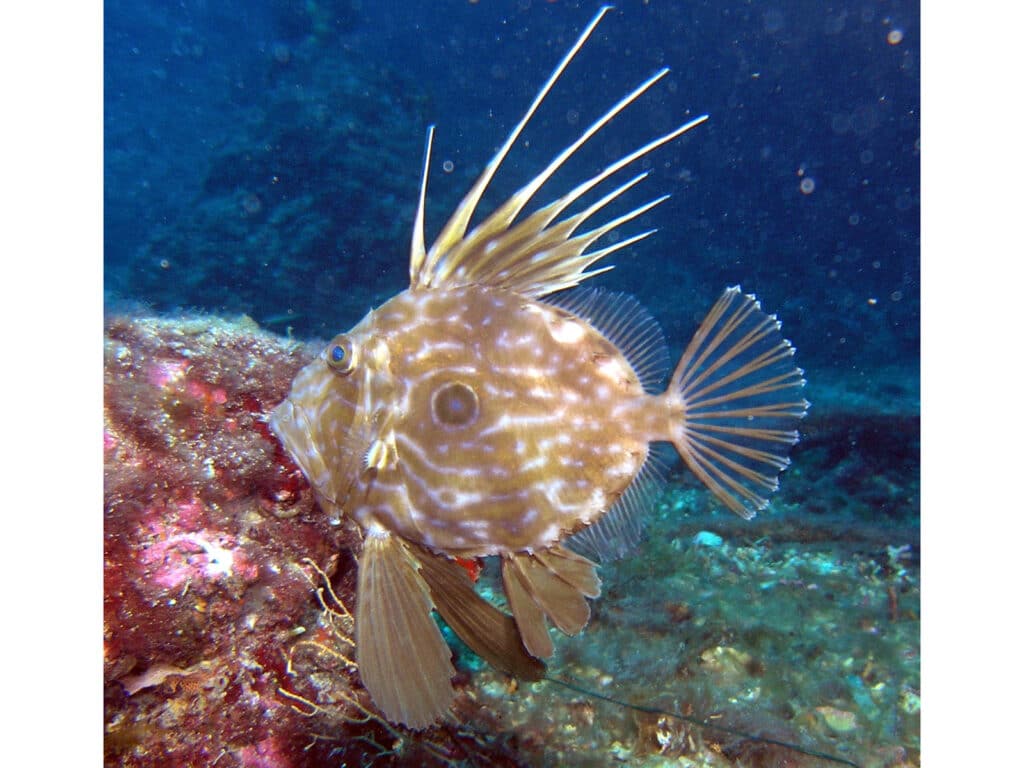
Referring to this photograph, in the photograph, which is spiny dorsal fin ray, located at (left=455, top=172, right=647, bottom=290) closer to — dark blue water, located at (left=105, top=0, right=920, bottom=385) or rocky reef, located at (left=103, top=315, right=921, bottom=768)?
rocky reef, located at (left=103, top=315, right=921, bottom=768)

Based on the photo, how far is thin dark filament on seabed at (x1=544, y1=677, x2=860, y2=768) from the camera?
3059 millimetres

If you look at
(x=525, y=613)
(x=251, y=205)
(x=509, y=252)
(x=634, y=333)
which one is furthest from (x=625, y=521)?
(x=251, y=205)

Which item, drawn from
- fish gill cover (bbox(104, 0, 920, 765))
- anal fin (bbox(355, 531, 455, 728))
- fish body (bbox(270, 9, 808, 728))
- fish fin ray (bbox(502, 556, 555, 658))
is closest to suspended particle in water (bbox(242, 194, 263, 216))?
fish gill cover (bbox(104, 0, 920, 765))

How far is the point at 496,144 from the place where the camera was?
1995 centimetres

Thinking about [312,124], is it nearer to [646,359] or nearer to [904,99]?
[646,359]

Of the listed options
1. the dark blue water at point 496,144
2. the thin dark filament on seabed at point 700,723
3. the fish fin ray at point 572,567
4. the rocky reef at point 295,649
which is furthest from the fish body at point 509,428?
the dark blue water at point 496,144

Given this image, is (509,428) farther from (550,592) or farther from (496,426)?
(550,592)

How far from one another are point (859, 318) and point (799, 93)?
20219mm

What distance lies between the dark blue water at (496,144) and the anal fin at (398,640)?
10581 millimetres

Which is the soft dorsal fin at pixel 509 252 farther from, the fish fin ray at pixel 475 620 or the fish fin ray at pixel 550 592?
the fish fin ray at pixel 475 620

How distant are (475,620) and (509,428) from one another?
83cm

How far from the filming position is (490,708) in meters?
3.51

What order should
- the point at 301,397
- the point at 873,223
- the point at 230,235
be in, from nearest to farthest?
the point at 301,397, the point at 230,235, the point at 873,223

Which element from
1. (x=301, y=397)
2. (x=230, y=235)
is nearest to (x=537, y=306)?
(x=301, y=397)
